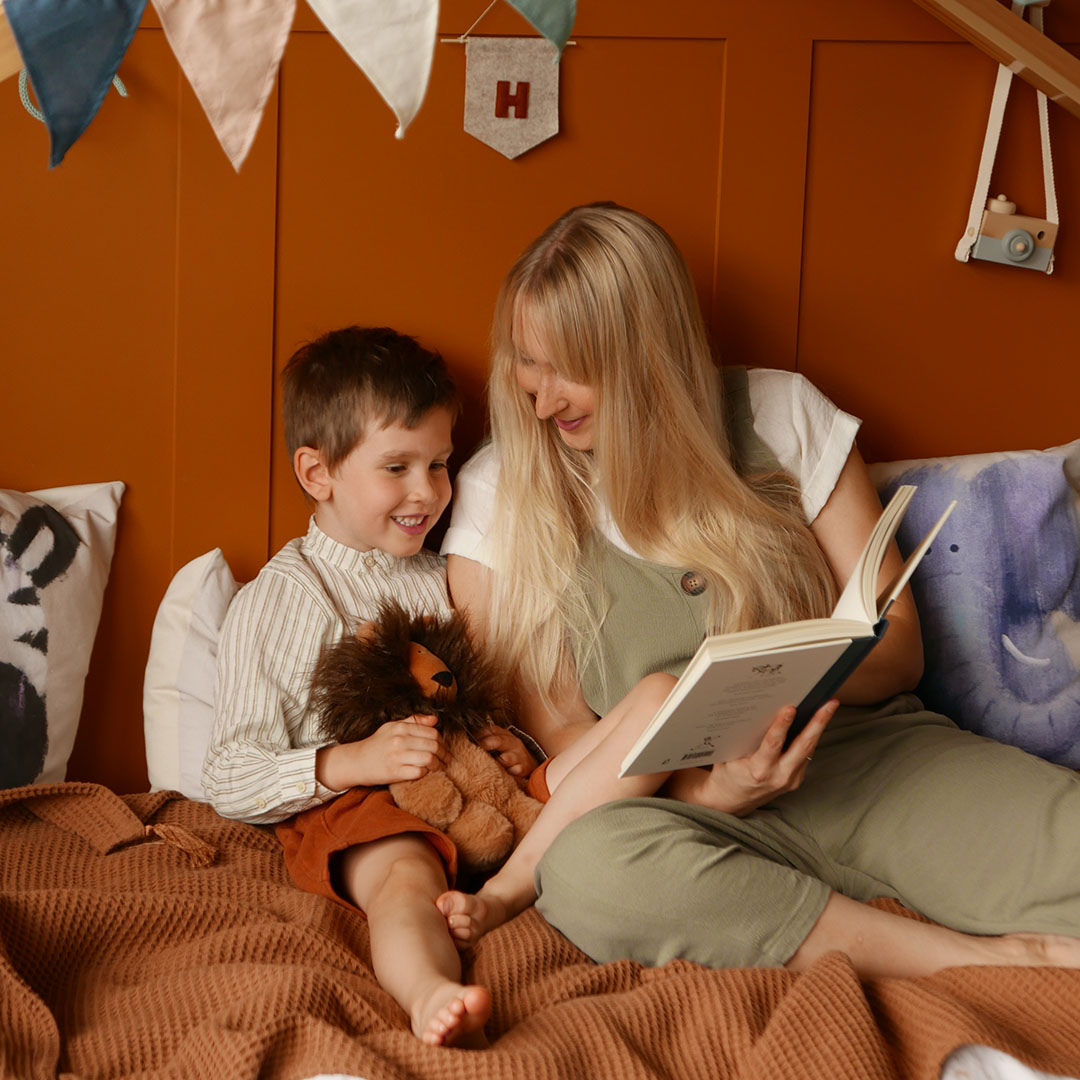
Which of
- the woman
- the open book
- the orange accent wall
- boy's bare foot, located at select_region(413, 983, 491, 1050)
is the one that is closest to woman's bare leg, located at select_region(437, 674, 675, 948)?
the woman

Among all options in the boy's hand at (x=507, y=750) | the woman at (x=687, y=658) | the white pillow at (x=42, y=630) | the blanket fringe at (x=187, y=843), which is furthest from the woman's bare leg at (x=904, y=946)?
the white pillow at (x=42, y=630)

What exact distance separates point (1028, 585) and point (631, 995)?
81 centimetres

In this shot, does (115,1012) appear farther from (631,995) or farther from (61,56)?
(61,56)

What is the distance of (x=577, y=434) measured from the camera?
4.48 ft

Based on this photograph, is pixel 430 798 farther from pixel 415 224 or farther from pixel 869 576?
pixel 415 224

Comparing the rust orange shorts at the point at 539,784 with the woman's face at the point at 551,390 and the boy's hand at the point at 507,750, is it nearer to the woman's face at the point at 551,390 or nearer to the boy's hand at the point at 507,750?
the boy's hand at the point at 507,750

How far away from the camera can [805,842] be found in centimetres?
119

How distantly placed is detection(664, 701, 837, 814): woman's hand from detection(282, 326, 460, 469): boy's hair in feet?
1.83

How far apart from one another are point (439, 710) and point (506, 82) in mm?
862

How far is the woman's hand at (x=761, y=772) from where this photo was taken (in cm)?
103

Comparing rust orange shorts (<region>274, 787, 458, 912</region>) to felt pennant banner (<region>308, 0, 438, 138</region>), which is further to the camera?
rust orange shorts (<region>274, 787, 458, 912</region>)

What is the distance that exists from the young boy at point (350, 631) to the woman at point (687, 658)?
0.07 metres

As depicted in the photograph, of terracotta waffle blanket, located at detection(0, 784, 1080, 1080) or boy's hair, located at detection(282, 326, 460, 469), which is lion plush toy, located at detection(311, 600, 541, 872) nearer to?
terracotta waffle blanket, located at detection(0, 784, 1080, 1080)

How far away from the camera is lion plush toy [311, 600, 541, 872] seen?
1.18 metres
